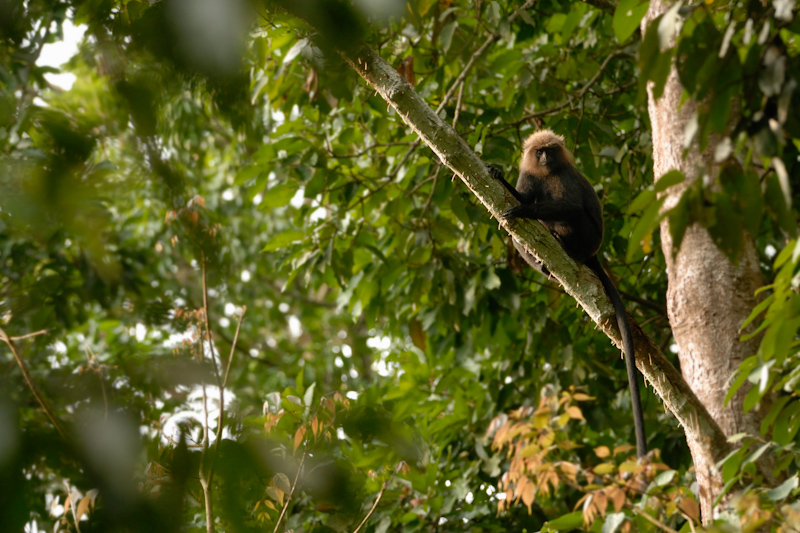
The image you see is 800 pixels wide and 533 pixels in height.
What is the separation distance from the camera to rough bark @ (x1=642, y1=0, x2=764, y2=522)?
296 cm

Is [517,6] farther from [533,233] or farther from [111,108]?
[111,108]

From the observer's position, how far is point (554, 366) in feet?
15.4

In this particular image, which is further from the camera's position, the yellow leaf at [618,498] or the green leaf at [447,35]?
the green leaf at [447,35]

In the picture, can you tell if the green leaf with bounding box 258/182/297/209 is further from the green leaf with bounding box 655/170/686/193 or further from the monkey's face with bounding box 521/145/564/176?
the green leaf with bounding box 655/170/686/193

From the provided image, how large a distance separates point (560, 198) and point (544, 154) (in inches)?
16.6

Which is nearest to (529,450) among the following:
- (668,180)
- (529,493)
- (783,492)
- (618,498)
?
(529,493)

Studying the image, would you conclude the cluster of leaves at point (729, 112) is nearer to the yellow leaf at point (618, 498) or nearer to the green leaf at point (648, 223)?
the green leaf at point (648, 223)

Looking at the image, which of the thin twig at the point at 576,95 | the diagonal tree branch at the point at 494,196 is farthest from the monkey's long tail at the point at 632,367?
the thin twig at the point at 576,95

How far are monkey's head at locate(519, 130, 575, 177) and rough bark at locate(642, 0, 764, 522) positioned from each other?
160 cm

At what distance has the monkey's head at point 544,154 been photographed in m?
4.96

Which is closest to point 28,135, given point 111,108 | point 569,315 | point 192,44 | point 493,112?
point 111,108

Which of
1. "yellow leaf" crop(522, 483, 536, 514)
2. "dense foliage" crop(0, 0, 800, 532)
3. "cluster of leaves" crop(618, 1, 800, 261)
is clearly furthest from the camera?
"yellow leaf" crop(522, 483, 536, 514)

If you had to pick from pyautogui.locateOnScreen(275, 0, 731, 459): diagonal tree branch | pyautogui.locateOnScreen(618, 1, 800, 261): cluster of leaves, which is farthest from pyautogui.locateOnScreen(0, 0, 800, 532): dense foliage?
pyautogui.locateOnScreen(275, 0, 731, 459): diagonal tree branch

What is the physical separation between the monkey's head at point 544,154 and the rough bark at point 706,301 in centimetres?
160
